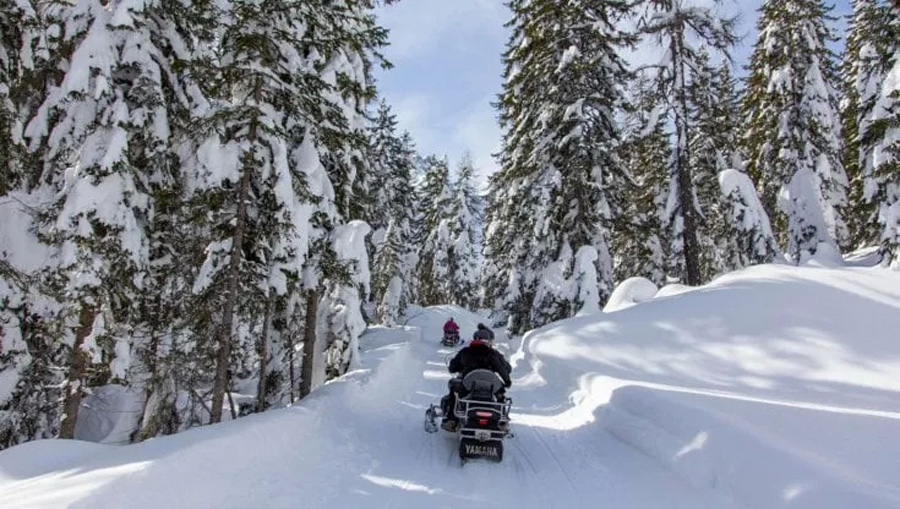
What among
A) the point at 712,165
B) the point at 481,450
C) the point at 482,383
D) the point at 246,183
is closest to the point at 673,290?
the point at 482,383

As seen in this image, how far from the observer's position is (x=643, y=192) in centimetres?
2367

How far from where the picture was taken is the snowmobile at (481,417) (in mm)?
7785

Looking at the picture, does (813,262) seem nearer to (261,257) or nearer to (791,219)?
(791,219)

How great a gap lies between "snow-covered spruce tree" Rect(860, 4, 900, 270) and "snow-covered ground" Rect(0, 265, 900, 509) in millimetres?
5732

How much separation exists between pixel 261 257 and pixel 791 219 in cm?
2448

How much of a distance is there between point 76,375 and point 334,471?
6.47m

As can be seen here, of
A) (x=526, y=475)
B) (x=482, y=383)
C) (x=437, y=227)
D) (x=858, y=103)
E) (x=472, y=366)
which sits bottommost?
(x=526, y=475)

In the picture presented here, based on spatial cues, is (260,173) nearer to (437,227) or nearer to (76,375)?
(76,375)

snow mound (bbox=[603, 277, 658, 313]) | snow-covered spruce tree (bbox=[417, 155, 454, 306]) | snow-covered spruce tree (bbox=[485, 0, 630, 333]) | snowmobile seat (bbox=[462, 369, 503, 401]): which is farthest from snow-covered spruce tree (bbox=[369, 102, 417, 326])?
snowmobile seat (bbox=[462, 369, 503, 401])

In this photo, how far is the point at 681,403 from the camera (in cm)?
772

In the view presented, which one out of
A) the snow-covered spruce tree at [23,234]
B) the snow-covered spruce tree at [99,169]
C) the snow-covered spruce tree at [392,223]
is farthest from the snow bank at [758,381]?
the snow-covered spruce tree at [392,223]

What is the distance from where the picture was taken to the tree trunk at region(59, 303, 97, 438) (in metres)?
10.0

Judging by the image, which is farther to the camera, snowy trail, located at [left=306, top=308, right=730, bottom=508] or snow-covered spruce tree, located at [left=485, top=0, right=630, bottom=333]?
snow-covered spruce tree, located at [left=485, top=0, right=630, bottom=333]

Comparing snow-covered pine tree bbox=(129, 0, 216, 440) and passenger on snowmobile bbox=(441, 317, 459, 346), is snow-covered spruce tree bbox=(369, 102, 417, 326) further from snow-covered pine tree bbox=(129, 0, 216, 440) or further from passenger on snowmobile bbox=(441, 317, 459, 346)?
snow-covered pine tree bbox=(129, 0, 216, 440)
